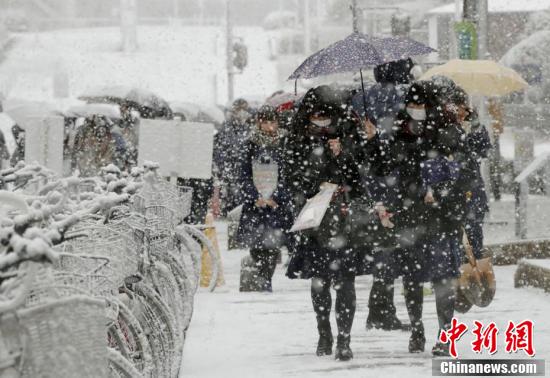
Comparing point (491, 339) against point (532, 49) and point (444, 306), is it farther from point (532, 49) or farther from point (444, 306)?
point (532, 49)

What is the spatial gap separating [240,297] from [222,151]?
5763 millimetres

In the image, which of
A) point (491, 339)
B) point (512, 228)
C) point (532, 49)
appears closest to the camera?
point (491, 339)

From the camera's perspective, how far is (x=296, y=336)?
990cm

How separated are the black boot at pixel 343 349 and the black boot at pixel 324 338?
242mm

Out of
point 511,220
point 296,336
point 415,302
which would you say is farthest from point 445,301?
point 511,220

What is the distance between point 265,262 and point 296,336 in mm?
3104

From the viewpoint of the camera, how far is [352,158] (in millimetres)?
8719

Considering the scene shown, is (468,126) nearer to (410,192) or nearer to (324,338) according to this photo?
(410,192)

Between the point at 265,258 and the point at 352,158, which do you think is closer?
the point at 352,158

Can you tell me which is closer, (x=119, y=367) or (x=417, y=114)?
(x=119, y=367)

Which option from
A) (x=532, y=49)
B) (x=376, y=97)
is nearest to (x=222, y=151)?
(x=376, y=97)

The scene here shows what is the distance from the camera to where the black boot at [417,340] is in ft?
29.1

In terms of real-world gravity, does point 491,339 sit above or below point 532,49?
below

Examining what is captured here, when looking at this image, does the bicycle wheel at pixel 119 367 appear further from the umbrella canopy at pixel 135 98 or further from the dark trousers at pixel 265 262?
the umbrella canopy at pixel 135 98
